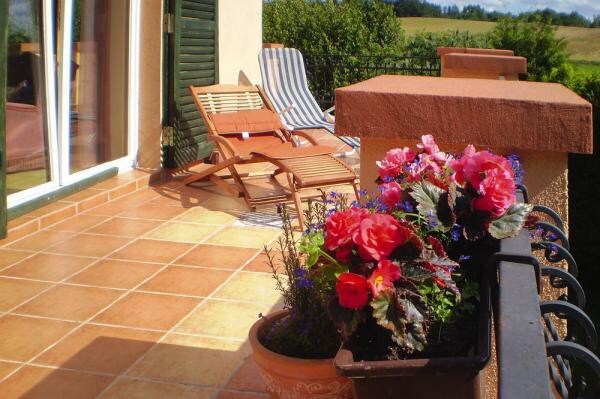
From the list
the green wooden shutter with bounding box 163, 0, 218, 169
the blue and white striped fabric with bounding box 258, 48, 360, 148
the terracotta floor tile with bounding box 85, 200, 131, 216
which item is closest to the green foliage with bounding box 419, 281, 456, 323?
the terracotta floor tile with bounding box 85, 200, 131, 216

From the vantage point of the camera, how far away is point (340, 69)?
12312 mm

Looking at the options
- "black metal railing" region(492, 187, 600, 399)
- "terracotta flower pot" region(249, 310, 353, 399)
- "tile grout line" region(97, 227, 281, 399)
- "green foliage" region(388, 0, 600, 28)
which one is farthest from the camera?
"green foliage" region(388, 0, 600, 28)

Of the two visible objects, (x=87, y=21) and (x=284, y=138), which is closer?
(x=87, y=21)

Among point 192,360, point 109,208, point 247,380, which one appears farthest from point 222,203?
point 247,380

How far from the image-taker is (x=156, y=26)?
671 centimetres

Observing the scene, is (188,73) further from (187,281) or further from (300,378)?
(300,378)

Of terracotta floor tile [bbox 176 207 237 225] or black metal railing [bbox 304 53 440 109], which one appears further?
black metal railing [bbox 304 53 440 109]

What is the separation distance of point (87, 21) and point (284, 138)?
1917 millimetres

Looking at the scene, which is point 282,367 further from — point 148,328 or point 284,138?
point 284,138

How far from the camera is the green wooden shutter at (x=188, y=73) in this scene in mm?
6758

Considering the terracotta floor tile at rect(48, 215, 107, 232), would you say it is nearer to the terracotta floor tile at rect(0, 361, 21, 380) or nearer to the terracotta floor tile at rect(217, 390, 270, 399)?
the terracotta floor tile at rect(0, 361, 21, 380)

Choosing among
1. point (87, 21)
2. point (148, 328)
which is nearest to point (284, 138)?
point (87, 21)

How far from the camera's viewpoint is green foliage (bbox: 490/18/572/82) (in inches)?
308

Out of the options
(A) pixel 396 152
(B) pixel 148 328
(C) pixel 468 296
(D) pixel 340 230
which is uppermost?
(A) pixel 396 152
